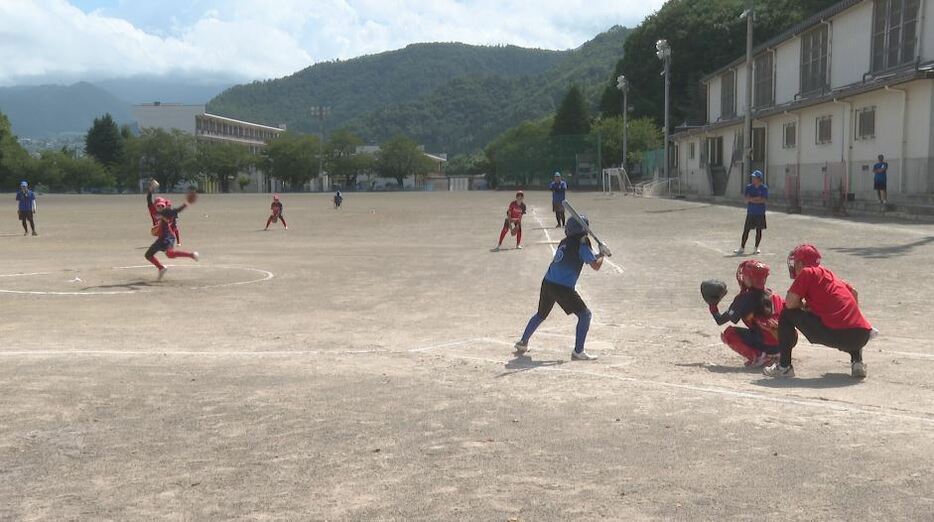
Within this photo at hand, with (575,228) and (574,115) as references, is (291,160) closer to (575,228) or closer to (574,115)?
(574,115)

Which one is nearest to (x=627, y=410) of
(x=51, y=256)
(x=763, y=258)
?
(x=763, y=258)

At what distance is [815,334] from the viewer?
23.4 feet

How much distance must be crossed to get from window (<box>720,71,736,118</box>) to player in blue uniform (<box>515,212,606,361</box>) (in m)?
50.6

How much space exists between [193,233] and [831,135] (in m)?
27.3

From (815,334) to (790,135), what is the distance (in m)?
37.1

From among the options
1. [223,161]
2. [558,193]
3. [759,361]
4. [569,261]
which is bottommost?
[759,361]

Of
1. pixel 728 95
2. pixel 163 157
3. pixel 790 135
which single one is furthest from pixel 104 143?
pixel 790 135

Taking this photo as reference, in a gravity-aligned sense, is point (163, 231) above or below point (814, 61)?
below

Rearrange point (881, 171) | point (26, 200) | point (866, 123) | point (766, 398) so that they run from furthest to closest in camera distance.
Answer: point (866, 123) → point (26, 200) → point (881, 171) → point (766, 398)

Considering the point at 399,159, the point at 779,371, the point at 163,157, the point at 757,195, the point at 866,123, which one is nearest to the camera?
the point at 779,371

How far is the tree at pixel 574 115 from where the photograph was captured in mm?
111250

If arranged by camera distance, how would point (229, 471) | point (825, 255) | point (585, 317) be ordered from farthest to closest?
point (825, 255) < point (585, 317) < point (229, 471)

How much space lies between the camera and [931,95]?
27.8m

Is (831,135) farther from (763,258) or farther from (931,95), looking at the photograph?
(763,258)
